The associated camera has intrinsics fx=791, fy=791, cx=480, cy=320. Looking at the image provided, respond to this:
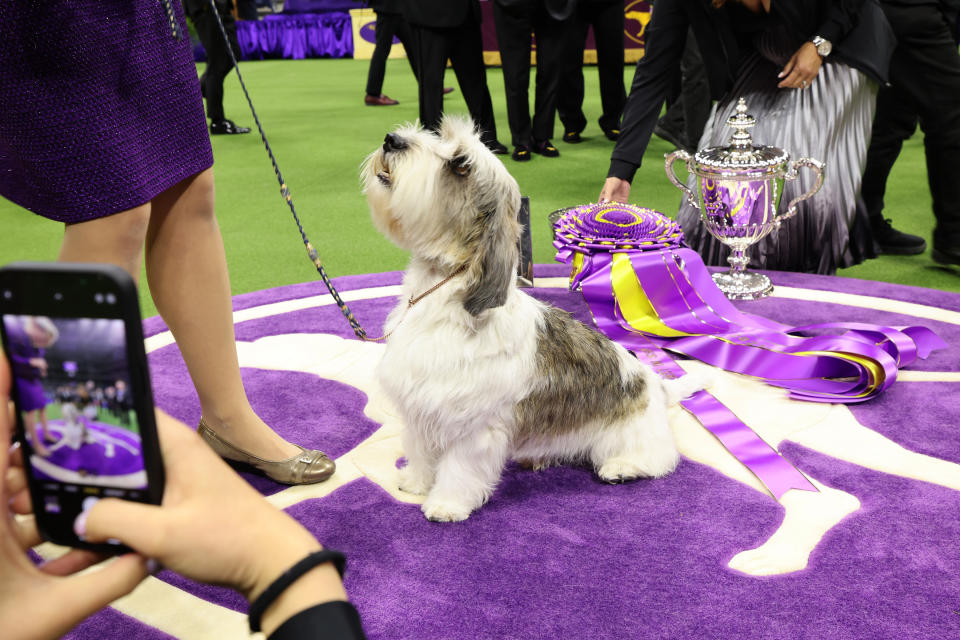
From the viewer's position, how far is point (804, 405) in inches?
96.7

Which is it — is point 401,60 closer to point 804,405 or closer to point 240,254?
point 240,254

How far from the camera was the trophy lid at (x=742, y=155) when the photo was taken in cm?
319

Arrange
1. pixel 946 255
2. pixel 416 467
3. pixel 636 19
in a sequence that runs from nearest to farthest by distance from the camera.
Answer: pixel 416 467, pixel 946 255, pixel 636 19

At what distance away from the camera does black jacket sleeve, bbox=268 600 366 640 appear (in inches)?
24.1

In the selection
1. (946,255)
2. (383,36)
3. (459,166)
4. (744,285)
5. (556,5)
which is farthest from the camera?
(383,36)

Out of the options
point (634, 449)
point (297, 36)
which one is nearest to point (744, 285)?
point (634, 449)

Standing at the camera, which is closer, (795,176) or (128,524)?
(128,524)

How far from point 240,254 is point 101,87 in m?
2.63

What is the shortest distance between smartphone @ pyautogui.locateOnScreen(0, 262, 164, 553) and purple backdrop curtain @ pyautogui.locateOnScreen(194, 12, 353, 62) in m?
13.2

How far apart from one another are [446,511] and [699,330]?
1.33m

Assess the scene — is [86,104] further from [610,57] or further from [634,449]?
[610,57]

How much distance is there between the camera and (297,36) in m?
13.2

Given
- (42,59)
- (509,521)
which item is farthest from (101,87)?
(509,521)

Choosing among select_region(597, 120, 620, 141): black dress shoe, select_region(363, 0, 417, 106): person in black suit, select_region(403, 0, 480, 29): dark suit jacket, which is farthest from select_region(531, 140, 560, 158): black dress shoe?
select_region(363, 0, 417, 106): person in black suit
